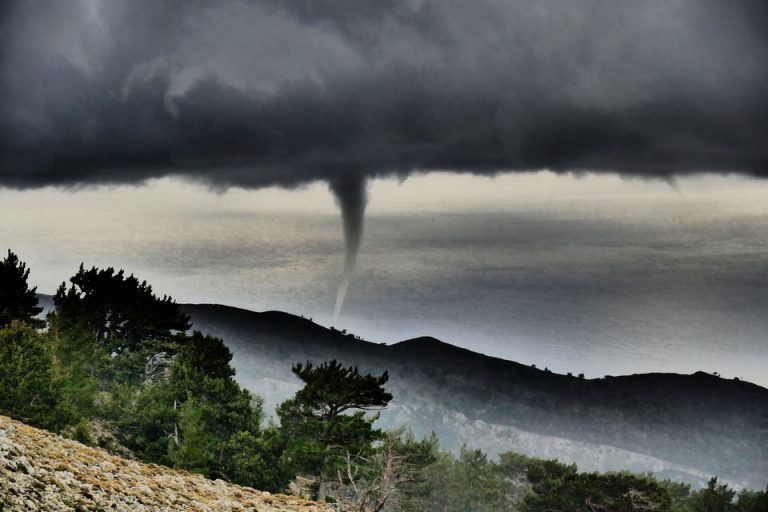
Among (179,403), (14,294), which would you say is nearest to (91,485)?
(179,403)

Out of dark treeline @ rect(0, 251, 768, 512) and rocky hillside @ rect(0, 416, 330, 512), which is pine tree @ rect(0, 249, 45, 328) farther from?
rocky hillside @ rect(0, 416, 330, 512)

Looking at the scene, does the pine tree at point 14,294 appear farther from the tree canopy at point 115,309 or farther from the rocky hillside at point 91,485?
the rocky hillside at point 91,485

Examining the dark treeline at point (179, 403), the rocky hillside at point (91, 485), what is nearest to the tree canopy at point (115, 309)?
the dark treeline at point (179, 403)

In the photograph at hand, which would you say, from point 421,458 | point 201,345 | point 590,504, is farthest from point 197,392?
point 590,504

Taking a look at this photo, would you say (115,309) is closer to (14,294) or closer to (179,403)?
(14,294)

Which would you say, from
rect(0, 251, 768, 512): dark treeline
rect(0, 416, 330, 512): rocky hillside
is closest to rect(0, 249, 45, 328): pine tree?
rect(0, 251, 768, 512): dark treeline

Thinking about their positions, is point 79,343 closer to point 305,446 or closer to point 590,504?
point 305,446

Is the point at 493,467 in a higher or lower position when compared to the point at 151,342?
lower
